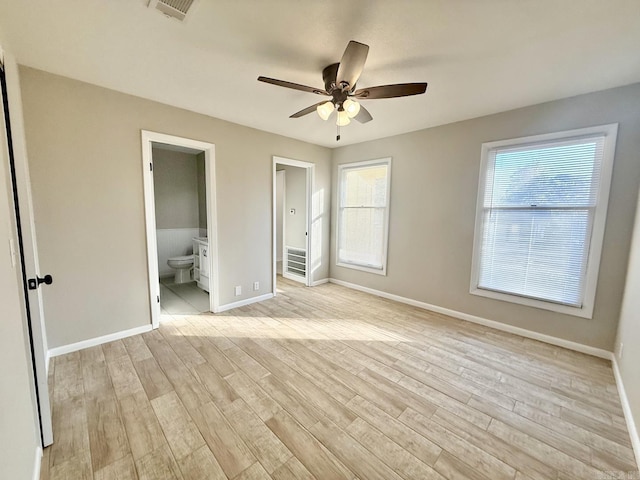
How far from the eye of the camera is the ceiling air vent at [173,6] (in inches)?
55.6

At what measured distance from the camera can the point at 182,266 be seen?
4547 millimetres

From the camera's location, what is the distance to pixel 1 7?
56.9 inches

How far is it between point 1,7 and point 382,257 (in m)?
4.19

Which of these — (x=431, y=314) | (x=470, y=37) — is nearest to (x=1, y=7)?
(x=470, y=37)

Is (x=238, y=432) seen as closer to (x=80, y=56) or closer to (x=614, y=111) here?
(x=80, y=56)

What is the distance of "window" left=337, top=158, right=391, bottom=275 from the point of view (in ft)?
13.4

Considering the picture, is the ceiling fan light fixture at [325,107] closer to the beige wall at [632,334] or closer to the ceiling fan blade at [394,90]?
the ceiling fan blade at [394,90]

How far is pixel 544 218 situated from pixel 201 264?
462 cm

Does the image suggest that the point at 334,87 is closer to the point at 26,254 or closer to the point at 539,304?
the point at 26,254

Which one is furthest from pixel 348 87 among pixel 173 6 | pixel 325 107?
pixel 173 6

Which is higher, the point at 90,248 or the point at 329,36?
the point at 329,36

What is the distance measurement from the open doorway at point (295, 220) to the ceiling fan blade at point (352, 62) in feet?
8.70

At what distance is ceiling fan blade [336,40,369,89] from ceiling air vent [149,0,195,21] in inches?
35.2

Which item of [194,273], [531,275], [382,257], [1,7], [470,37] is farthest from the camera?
[194,273]
